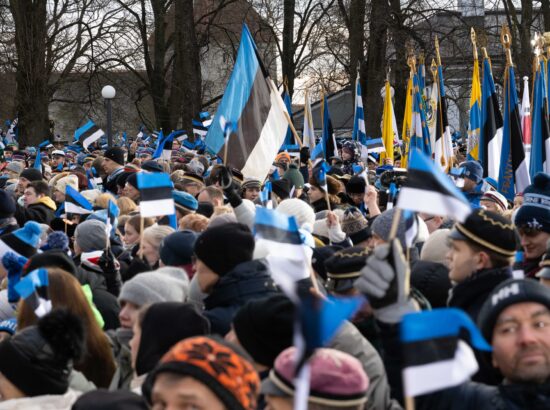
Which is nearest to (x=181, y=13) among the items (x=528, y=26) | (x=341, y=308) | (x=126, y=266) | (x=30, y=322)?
(x=528, y=26)

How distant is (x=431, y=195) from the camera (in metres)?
3.14

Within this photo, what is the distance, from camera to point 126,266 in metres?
7.03

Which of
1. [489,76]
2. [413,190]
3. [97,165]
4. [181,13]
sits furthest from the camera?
[181,13]

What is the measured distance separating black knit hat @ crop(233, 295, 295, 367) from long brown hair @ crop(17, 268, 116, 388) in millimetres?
1017

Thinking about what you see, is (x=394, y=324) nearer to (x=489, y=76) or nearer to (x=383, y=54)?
(x=489, y=76)

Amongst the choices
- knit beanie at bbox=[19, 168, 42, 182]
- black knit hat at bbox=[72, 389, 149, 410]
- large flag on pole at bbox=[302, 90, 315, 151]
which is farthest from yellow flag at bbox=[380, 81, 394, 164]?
black knit hat at bbox=[72, 389, 149, 410]

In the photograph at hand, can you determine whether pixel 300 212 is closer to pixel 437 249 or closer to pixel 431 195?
pixel 437 249

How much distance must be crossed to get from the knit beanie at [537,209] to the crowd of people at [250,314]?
0.03 feet

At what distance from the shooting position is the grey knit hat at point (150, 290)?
462 centimetres

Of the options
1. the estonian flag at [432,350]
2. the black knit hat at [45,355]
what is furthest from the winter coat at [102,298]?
the estonian flag at [432,350]

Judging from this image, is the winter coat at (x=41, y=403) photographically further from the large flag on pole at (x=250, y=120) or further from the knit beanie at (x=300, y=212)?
the large flag on pole at (x=250, y=120)

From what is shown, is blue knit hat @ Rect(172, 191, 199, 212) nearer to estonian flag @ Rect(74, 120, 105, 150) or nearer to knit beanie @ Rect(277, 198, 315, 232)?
knit beanie @ Rect(277, 198, 315, 232)

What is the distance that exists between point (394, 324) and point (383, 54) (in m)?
22.2

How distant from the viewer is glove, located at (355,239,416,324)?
10.0 ft
